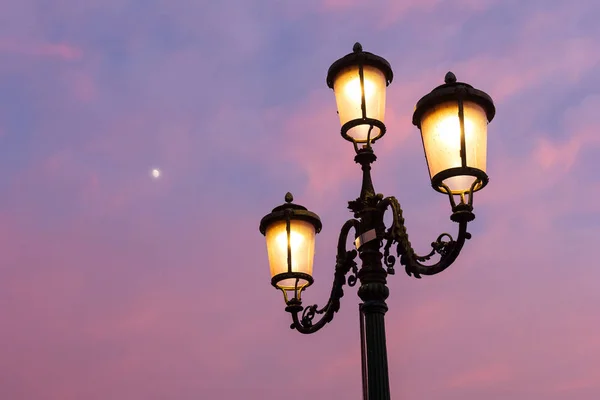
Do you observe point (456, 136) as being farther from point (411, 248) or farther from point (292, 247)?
point (292, 247)

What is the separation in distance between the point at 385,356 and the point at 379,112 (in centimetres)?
239

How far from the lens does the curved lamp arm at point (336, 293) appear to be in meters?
7.69

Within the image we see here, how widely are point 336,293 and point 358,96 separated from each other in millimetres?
2005

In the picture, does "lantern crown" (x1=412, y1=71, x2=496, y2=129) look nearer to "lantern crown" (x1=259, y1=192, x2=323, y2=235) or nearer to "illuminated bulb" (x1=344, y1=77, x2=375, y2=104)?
"illuminated bulb" (x1=344, y1=77, x2=375, y2=104)

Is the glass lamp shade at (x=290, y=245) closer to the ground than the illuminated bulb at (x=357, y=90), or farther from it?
closer to the ground

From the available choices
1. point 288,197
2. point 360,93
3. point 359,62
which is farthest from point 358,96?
point 288,197

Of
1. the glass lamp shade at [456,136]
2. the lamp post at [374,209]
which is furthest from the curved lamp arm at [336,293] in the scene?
the glass lamp shade at [456,136]

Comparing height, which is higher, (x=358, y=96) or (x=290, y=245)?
(x=358, y=96)

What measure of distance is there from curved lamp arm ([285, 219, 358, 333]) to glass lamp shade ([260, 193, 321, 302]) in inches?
7.6

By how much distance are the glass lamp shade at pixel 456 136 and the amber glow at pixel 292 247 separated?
2248 mm

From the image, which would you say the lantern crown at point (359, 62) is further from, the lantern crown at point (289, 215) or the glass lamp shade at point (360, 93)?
the lantern crown at point (289, 215)

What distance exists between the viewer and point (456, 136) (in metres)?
6.15

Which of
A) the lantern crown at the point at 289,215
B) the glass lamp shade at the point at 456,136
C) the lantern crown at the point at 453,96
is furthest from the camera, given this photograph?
the lantern crown at the point at 289,215

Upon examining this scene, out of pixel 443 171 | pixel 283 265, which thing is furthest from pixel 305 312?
pixel 443 171
